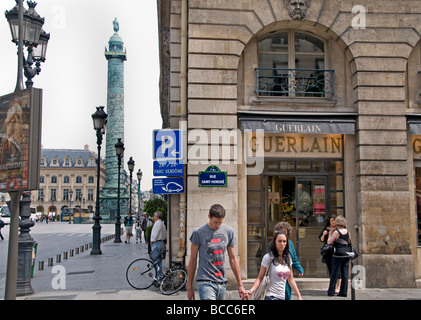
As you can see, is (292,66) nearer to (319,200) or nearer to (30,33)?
(319,200)

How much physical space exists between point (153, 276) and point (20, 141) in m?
6.26

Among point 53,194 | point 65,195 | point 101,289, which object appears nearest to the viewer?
point 101,289

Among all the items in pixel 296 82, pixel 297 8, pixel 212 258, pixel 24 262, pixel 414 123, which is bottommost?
pixel 24 262

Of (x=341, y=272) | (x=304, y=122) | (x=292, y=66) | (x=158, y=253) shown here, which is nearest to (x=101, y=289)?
(x=158, y=253)

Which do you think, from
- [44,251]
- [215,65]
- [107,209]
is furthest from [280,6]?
[107,209]

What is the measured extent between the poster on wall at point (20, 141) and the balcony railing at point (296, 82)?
712cm

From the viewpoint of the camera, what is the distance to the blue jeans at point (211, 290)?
6.01 m

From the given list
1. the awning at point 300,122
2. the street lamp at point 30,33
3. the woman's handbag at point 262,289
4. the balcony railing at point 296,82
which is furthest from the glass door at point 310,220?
the street lamp at point 30,33

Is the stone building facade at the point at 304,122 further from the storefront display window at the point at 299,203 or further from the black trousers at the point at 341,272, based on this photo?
the black trousers at the point at 341,272

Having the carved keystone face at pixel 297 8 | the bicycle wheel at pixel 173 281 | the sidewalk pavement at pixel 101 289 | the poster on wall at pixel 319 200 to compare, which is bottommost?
the sidewalk pavement at pixel 101 289

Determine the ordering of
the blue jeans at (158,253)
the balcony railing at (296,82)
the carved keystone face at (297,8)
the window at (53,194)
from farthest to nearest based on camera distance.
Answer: the window at (53,194) < the balcony railing at (296,82) < the carved keystone face at (297,8) < the blue jeans at (158,253)

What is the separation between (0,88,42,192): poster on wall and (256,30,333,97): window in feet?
23.2

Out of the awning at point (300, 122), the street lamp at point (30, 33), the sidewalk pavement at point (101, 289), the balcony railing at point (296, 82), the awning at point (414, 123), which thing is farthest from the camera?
the balcony railing at point (296, 82)

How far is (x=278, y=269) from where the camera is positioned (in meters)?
6.03
